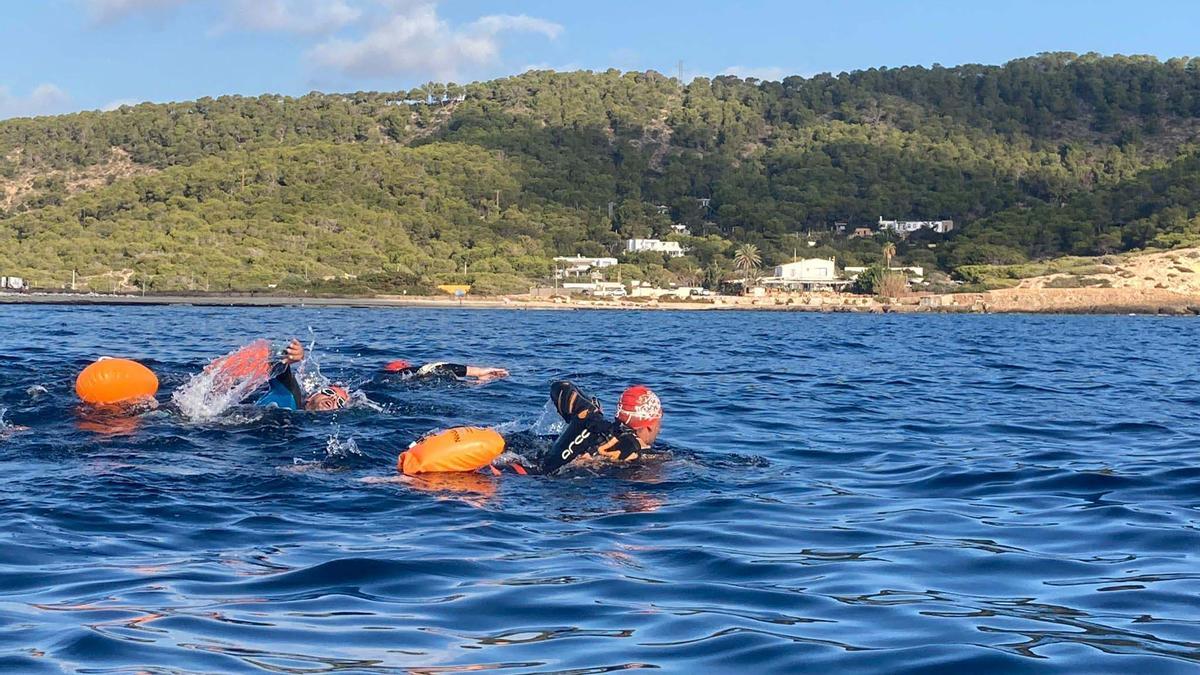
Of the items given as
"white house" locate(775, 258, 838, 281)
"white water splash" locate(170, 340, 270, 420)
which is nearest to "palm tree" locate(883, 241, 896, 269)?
"white house" locate(775, 258, 838, 281)

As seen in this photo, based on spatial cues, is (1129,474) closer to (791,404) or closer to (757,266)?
(791,404)

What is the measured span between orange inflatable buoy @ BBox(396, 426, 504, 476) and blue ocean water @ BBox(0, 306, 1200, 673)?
235 mm

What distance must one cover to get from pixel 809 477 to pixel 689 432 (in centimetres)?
345

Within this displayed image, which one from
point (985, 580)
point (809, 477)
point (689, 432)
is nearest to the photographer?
point (985, 580)

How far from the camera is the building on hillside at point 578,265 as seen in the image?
121812 mm

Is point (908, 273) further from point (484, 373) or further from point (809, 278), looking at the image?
point (484, 373)

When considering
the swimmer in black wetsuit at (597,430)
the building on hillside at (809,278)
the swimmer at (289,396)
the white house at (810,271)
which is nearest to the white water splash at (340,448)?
the swimmer at (289,396)

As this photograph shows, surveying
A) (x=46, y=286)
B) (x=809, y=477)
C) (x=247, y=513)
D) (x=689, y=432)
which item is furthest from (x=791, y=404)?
(x=46, y=286)

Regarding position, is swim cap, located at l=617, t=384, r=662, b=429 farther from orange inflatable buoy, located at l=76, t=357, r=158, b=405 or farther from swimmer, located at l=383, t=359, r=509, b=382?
swimmer, located at l=383, t=359, r=509, b=382

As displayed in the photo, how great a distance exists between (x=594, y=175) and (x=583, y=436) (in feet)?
483

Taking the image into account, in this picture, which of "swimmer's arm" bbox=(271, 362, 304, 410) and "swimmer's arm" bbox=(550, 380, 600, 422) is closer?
Result: "swimmer's arm" bbox=(550, 380, 600, 422)

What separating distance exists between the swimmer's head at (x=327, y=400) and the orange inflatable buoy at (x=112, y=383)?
184 centimetres

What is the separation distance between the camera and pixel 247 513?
29.8ft

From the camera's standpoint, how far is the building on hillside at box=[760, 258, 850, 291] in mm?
117250
